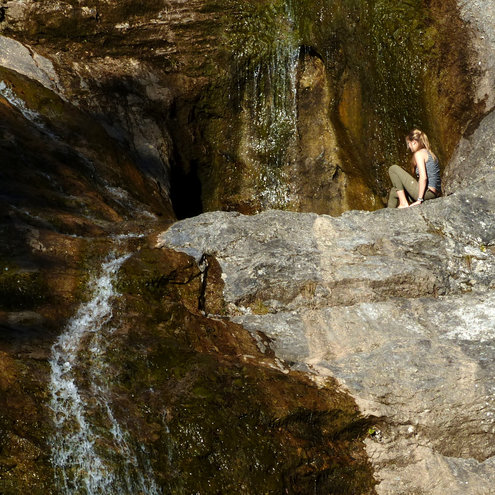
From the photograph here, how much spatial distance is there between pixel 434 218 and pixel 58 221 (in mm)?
3942

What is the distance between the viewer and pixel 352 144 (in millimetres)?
10977

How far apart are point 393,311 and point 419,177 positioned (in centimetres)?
214

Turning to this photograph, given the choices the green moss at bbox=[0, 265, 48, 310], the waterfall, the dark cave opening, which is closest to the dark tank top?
the waterfall

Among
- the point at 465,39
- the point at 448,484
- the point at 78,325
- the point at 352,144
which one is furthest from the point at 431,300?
the point at 465,39

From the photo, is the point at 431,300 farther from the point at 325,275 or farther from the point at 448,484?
the point at 448,484

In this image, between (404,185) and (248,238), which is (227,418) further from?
(404,185)

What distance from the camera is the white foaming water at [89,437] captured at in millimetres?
4246

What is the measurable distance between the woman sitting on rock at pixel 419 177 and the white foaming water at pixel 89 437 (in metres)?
4.12

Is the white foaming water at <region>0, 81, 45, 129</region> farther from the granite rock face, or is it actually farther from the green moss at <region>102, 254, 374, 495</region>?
the green moss at <region>102, 254, 374, 495</region>

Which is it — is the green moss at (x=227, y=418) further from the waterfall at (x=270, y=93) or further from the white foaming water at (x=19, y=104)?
the waterfall at (x=270, y=93)

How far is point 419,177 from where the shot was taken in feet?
24.4

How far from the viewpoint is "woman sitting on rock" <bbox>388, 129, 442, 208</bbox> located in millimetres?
7391

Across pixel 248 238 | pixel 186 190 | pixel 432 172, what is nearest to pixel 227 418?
pixel 248 238

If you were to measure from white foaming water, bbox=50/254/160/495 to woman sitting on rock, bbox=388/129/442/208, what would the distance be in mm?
4117
